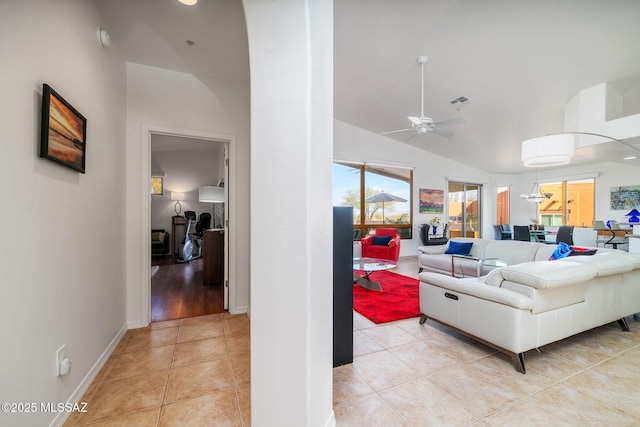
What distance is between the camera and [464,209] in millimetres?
8859

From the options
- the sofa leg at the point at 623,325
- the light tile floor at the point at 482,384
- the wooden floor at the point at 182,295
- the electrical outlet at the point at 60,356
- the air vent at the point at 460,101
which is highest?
the air vent at the point at 460,101

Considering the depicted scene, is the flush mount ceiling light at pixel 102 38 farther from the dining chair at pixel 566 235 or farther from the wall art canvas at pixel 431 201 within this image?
the dining chair at pixel 566 235

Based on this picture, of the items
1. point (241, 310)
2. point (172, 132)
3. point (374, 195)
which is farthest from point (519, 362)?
point (374, 195)

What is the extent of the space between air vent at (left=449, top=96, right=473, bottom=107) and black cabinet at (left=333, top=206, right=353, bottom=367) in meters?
4.25

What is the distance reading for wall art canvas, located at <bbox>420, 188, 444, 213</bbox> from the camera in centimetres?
769

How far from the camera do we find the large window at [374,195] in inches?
270

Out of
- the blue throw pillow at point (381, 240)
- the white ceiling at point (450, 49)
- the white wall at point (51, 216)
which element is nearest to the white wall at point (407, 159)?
the white ceiling at point (450, 49)

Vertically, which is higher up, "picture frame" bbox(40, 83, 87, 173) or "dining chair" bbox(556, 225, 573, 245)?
"picture frame" bbox(40, 83, 87, 173)

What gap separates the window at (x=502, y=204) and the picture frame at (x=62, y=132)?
36.5 feet

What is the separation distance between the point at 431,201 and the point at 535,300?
634cm

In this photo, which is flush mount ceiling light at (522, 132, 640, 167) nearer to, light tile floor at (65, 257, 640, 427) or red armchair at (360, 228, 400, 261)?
light tile floor at (65, 257, 640, 427)

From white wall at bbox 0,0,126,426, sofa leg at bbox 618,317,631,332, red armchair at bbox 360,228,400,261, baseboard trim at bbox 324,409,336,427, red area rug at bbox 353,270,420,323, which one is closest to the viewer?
white wall at bbox 0,0,126,426

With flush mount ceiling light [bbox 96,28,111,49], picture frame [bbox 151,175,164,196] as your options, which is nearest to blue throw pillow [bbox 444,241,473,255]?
flush mount ceiling light [bbox 96,28,111,49]

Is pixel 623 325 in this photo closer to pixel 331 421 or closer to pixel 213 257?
pixel 331 421
